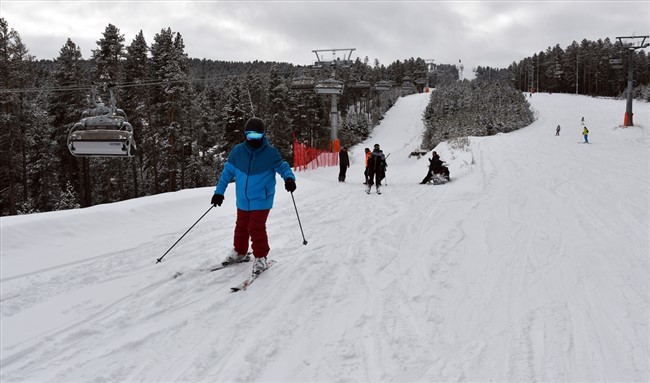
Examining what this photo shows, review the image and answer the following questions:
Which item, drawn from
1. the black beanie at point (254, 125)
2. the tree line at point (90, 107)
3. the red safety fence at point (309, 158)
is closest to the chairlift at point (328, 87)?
the tree line at point (90, 107)

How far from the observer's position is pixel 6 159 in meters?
28.2

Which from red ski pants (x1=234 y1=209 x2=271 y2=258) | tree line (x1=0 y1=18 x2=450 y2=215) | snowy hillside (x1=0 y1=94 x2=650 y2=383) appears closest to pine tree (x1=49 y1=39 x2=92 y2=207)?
tree line (x1=0 y1=18 x2=450 y2=215)

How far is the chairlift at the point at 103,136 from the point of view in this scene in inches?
533

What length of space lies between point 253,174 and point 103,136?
1055 cm

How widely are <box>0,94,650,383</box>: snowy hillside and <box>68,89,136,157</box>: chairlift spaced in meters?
5.69

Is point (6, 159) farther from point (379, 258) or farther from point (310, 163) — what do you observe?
point (379, 258)

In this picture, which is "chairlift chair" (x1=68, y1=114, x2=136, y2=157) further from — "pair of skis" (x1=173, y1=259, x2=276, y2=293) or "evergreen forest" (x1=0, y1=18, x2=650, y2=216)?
"pair of skis" (x1=173, y1=259, x2=276, y2=293)

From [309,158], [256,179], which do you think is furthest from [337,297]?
[309,158]

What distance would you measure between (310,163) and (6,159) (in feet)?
67.6

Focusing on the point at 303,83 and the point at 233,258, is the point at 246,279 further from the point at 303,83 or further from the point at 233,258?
the point at 303,83

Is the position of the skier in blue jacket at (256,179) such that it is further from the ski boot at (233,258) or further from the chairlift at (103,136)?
the chairlift at (103,136)

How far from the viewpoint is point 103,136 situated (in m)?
13.5

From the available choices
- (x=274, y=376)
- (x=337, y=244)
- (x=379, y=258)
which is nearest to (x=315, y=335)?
(x=274, y=376)

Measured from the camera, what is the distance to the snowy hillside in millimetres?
3201
